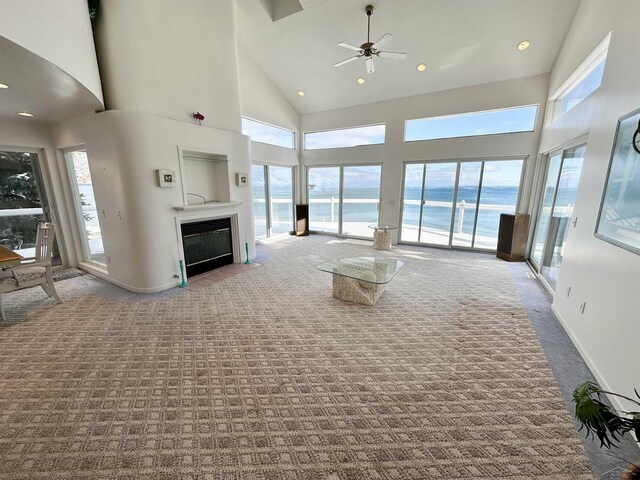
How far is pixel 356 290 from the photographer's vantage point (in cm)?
316

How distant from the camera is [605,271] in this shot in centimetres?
202

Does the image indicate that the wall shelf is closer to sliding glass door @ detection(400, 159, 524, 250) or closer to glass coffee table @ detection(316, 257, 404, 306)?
glass coffee table @ detection(316, 257, 404, 306)

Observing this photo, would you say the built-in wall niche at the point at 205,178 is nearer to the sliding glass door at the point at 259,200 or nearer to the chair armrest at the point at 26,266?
the sliding glass door at the point at 259,200

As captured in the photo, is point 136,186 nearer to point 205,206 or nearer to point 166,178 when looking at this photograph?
point 166,178

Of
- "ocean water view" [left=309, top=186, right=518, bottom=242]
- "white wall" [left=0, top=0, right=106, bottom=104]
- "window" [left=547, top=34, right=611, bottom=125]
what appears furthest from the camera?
"ocean water view" [left=309, top=186, right=518, bottom=242]

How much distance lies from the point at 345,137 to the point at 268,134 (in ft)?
6.66

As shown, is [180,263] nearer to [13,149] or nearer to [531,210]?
[13,149]

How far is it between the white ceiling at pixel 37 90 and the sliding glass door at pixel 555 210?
546 centimetres

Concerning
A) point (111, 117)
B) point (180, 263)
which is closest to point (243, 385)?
point (180, 263)

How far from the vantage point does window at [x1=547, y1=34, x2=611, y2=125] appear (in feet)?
9.20

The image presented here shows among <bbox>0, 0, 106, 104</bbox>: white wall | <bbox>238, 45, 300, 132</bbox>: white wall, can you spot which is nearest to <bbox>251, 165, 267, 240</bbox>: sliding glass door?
<bbox>238, 45, 300, 132</bbox>: white wall

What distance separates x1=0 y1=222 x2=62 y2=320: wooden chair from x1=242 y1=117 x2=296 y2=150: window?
12.2 ft

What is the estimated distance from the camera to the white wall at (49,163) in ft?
12.2

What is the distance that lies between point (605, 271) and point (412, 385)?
1.82m
